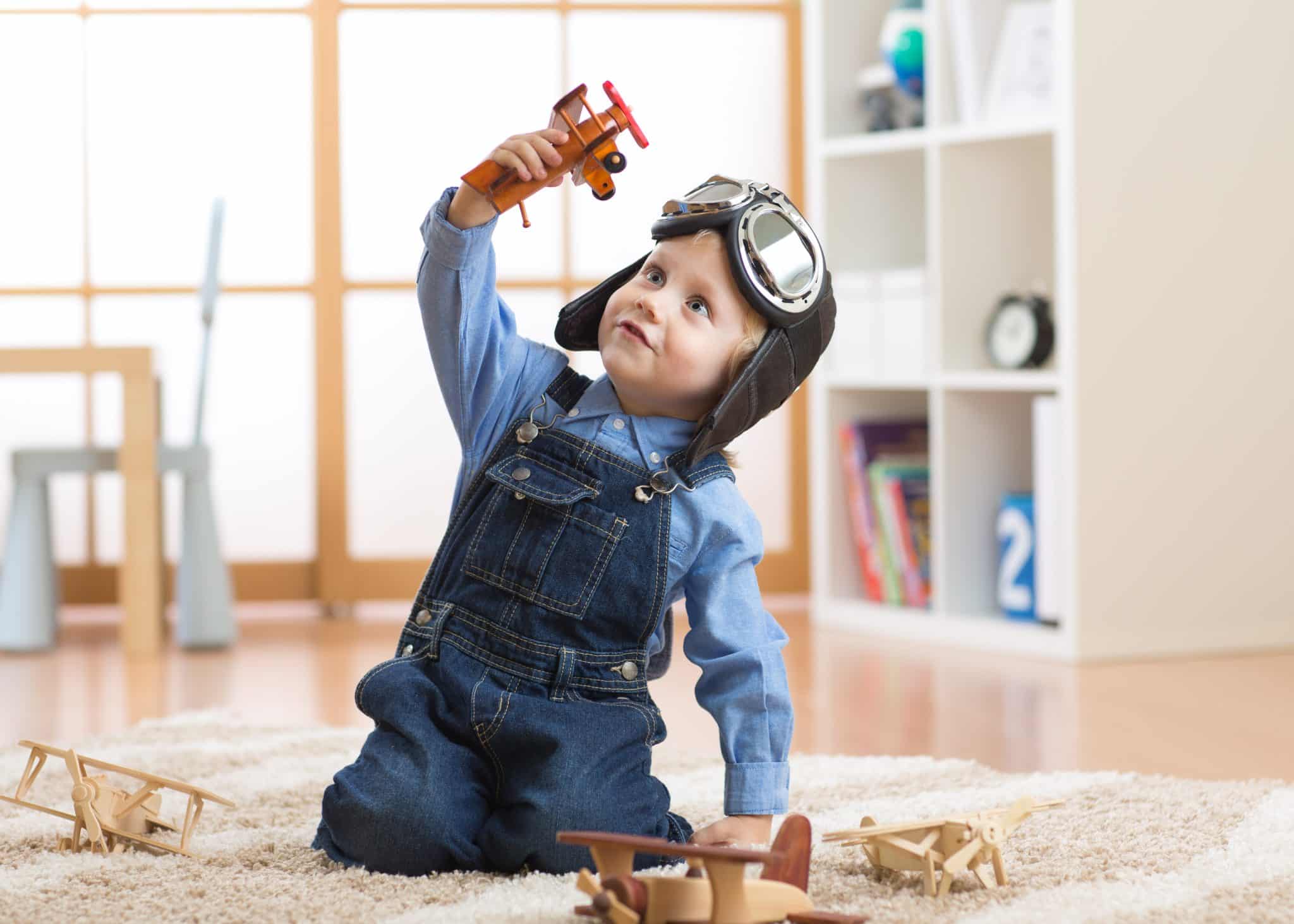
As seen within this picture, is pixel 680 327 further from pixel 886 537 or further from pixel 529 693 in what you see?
pixel 886 537

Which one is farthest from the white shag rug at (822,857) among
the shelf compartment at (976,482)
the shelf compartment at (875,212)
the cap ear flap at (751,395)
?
the shelf compartment at (875,212)

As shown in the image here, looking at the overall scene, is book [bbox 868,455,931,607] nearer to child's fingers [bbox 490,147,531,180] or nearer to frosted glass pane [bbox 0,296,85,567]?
frosted glass pane [bbox 0,296,85,567]

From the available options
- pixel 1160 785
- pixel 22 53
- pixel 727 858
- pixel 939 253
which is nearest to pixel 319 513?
pixel 22 53

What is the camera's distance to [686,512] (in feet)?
3.64

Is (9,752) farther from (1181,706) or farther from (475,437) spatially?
(1181,706)

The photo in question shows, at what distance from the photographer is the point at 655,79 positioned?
2811 millimetres

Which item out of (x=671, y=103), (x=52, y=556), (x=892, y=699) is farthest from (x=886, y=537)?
(x=52, y=556)

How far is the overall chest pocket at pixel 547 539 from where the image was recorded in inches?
42.7

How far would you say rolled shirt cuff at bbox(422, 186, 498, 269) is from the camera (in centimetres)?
108

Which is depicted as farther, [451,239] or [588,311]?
[588,311]

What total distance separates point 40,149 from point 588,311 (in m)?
1.89

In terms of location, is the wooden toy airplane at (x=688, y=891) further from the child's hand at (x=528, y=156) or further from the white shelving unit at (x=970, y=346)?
the white shelving unit at (x=970, y=346)

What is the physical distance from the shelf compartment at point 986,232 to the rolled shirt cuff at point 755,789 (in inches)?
51.1

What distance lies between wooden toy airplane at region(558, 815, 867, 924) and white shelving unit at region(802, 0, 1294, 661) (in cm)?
131
